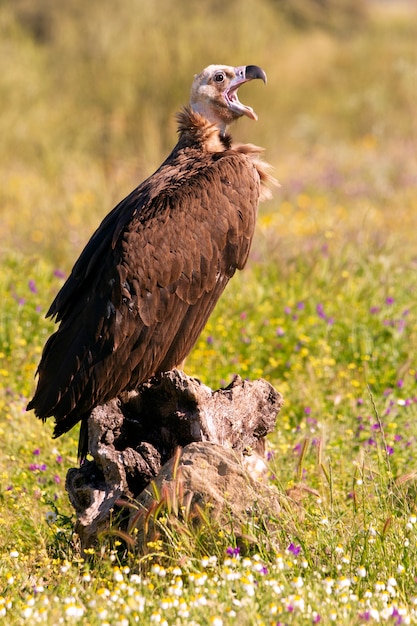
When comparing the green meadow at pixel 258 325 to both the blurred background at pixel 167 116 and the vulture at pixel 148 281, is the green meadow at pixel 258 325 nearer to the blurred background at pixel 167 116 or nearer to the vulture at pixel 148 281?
the blurred background at pixel 167 116

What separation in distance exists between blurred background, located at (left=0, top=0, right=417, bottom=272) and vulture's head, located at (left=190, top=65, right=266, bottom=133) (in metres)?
3.69

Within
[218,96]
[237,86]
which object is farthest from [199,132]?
[237,86]

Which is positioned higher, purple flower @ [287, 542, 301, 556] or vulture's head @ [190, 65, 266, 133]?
vulture's head @ [190, 65, 266, 133]

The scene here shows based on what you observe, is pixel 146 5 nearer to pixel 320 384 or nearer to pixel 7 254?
pixel 7 254

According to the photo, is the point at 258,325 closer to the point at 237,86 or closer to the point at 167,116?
the point at 237,86

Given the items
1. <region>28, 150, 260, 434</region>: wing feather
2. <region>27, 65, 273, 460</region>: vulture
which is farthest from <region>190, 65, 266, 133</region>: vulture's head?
<region>28, 150, 260, 434</region>: wing feather

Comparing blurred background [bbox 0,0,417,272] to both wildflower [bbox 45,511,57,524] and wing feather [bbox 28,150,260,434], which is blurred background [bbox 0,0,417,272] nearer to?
wing feather [bbox 28,150,260,434]

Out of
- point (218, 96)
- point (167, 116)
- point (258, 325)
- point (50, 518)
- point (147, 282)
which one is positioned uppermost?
point (218, 96)

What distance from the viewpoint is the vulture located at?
4.00m

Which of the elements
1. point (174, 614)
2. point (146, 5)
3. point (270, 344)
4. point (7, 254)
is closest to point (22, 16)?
point (146, 5)

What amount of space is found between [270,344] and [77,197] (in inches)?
183

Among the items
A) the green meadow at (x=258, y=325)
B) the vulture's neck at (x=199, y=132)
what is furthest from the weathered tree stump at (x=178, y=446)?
the vulture's neck at (x=199, y=132)

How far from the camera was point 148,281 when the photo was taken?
411 centimetres

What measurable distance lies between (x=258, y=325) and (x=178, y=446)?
2.66 metres
